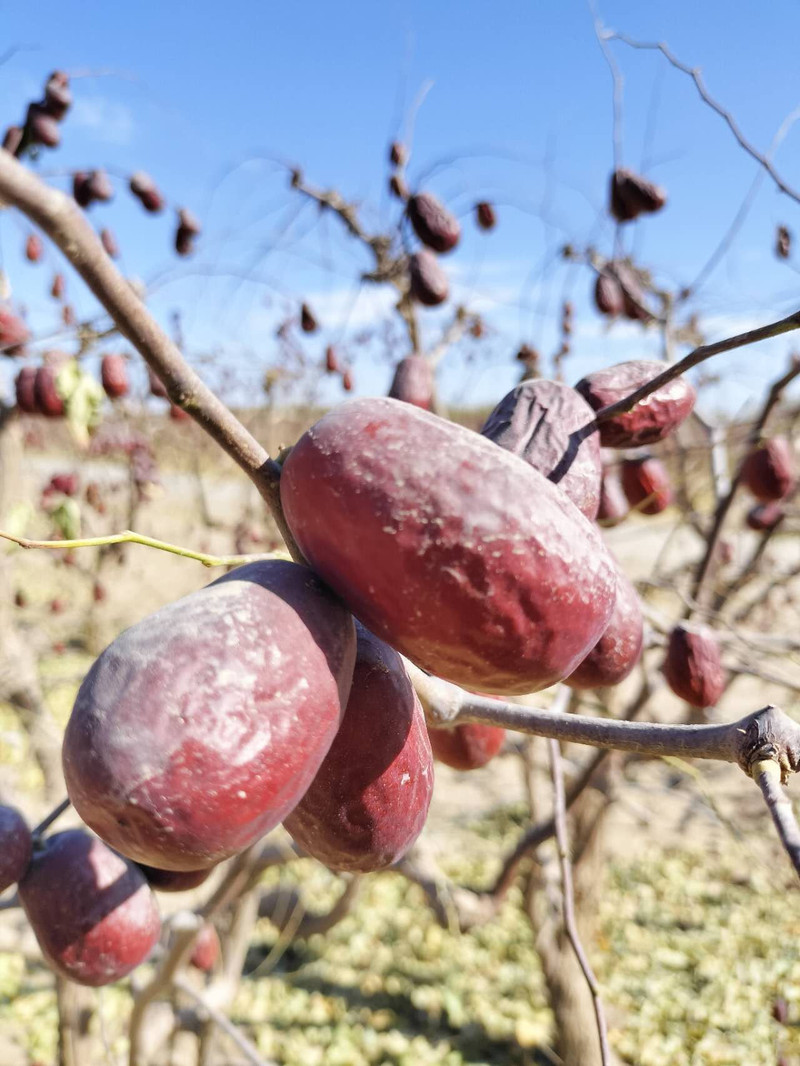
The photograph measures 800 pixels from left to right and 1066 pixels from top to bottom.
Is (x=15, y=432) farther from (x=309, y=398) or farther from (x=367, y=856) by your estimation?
(x=309, y=398)

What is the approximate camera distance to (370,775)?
0.71 metres

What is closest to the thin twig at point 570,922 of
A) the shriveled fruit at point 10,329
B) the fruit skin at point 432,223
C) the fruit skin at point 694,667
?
the fruit skin at point 694,667

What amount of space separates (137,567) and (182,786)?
31.5ft

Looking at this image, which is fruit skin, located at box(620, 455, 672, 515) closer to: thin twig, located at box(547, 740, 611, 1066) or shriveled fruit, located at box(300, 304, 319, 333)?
thin twig, located at box(547, 740, 611, 1066)

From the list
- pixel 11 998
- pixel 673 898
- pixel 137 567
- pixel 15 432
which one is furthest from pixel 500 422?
pixel 137 567

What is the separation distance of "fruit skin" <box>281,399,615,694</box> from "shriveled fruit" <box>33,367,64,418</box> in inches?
95.9

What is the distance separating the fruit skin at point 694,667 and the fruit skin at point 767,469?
0.86 meters

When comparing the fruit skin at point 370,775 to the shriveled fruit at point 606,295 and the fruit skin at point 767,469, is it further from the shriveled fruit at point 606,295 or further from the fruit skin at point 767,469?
the shriveled fruit at point 606,295

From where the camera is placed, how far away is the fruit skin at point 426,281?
2.17 m

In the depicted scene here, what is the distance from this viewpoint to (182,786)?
1.79 feet

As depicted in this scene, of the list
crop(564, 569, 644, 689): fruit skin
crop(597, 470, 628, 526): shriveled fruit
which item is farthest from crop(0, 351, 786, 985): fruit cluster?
crop(597, 470, 628, 526): shriveled fruit

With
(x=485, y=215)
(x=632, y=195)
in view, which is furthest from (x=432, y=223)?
(x=485, y=215)

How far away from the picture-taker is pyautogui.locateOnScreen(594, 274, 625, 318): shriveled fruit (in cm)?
273

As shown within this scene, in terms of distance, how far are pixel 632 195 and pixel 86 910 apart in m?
2.46
